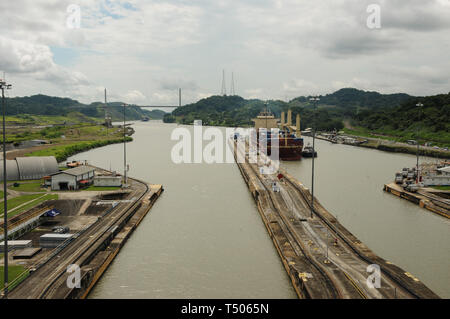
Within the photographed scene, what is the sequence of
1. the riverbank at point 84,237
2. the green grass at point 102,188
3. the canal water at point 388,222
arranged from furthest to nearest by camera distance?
1. the green grass at point 102,188
2. the canal water at point 388,222
3. the riverbank at point 84,237

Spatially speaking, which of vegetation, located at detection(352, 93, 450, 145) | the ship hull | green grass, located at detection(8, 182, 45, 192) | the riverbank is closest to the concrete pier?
the riverbank

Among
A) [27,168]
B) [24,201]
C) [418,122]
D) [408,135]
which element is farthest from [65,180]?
[418,122]

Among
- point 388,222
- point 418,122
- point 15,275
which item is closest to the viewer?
point 15,275

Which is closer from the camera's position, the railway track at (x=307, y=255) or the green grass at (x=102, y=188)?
the railway track at (x=307, y=255)

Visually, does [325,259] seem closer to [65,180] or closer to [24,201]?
[24,201]

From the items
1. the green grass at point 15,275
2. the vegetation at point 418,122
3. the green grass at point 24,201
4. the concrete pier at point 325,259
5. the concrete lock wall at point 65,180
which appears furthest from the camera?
the vegetation at point 418,122

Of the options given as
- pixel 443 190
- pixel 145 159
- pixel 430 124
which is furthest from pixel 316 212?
pixel 430 124

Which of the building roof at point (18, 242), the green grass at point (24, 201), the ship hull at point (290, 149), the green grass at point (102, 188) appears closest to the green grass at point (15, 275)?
the building roof at point (18, 242)

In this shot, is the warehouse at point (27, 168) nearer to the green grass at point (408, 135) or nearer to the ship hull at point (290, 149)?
the ship hull at point (290, 149)
